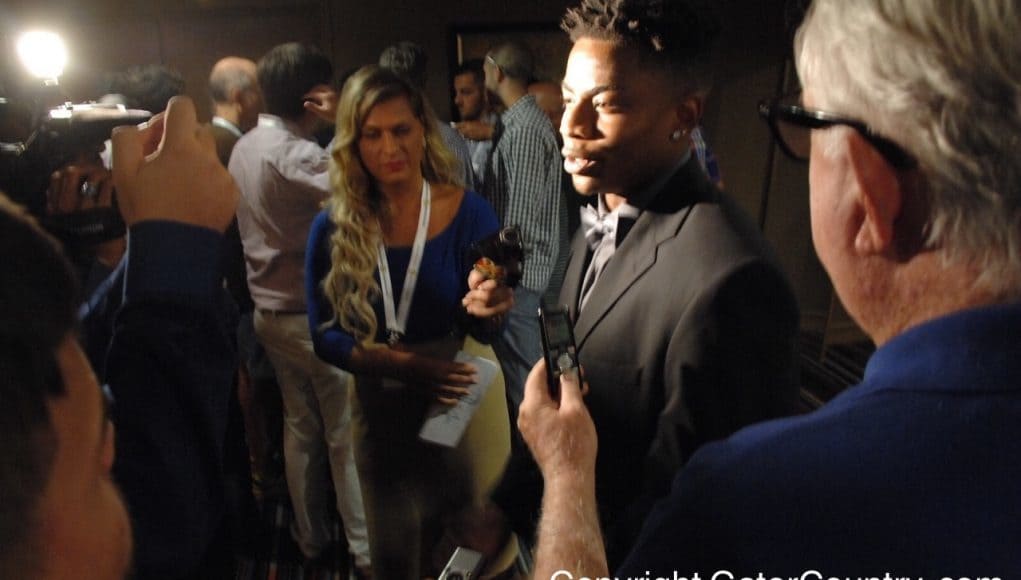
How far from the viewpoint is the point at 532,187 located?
101 inches

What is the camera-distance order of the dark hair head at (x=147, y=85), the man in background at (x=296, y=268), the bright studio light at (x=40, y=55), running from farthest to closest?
1. the dark hair head at (x=147, y=85)
2. the man in background at (x=296, y=268)
3. the bright studio light at (x=40, y=55)

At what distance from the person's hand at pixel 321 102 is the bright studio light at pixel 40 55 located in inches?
53.1

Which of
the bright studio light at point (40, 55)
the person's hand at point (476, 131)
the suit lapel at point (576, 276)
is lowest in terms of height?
the suit lapel at point (576, 276)

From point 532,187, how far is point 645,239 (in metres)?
1.34

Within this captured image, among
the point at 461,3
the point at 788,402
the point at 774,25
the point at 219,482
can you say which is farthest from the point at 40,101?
the point at 774,25

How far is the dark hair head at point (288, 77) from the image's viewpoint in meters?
2.28

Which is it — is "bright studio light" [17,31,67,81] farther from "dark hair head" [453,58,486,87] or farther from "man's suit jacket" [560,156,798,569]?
"dark hair head" [453,58,486,87]

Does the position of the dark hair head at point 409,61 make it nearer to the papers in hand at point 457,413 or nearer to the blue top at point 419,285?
the blue top at point 419,285

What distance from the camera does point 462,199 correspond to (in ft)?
6.04

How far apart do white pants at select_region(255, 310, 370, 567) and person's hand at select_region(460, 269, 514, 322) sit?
712 millimetres

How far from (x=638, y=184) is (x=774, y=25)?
3365 millimetres

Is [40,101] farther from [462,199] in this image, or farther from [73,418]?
[462,199]


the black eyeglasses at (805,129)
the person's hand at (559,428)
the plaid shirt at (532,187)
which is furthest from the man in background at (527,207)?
the black eyeglasses at (805,129)

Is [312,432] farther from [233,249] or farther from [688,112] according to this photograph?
[688,112]
